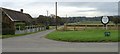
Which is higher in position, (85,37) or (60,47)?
(85,37)

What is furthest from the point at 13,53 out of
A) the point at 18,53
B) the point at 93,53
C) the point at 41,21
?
the point at 41,21

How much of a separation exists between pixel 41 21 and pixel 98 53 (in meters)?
84.7

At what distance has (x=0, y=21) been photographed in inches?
1793

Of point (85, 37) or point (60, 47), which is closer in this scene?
point (60, 47)

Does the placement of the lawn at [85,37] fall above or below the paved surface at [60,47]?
above

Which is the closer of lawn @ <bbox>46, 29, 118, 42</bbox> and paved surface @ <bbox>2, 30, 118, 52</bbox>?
paved surface @ <bbox>2, 30, 118, 52</bbox>

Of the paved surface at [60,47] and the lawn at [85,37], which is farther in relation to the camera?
the lawn at [85,37]

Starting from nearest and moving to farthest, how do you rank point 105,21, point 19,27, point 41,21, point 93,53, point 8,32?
point 93,53 → point 8,32 → point 105,21 → point 19,27 → point 41,21

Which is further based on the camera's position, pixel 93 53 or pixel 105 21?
pixel 105 21

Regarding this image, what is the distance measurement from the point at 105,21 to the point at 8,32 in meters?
16.2

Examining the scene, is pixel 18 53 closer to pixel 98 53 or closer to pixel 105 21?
pixel 98 53

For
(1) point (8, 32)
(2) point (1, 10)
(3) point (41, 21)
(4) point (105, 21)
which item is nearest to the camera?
(1) point (8, 32)

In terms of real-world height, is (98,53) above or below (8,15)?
below

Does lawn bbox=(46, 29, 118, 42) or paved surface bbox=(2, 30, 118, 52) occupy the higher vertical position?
lawn bbox=(46, 29, 118, 42)
